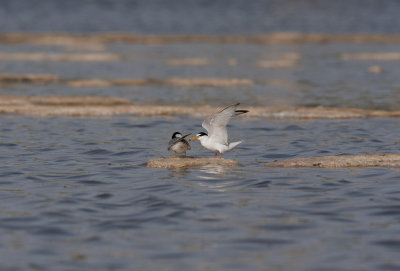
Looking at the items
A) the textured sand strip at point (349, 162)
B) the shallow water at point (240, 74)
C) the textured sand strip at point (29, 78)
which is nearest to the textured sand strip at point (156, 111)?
the shallow water at point (240, 74)

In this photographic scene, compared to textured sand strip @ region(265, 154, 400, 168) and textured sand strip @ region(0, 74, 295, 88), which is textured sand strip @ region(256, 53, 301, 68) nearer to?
textured sand strip @ region(0, 74, 295, 88)

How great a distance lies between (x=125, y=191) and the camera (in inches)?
567

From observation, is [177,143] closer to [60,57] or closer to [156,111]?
[156,111]

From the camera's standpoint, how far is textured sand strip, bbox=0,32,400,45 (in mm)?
65875

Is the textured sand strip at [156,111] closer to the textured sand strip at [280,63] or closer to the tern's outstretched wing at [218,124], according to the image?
the tern's outstretched wing at [218,124]

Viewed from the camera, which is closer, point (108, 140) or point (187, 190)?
point (187, 190)

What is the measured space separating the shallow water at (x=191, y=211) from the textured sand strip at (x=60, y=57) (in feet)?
96.9

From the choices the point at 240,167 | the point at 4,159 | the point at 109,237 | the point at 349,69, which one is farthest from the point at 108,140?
the point at 349,69

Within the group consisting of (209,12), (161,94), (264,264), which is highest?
(209,12)

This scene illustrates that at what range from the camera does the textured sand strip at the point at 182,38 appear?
6588 centimetres

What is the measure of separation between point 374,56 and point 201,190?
3967 cm

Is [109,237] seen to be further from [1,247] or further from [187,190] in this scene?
[187,190]

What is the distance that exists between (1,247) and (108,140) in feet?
36.2

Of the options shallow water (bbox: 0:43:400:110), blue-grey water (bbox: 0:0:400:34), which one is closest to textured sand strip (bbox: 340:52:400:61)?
shallow water (bbox: 0:43:400:110)
